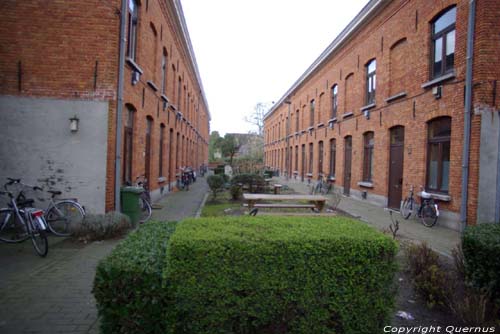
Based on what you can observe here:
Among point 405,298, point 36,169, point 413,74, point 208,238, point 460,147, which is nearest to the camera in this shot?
point 208,238

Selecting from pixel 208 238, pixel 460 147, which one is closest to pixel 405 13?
pixel 460 147

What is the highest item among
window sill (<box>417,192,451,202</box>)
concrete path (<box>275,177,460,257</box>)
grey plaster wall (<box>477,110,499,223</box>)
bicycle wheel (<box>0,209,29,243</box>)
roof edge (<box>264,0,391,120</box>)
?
roof edge (<box>264,0,391,120</box>)

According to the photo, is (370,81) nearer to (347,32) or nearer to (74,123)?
(347,32)

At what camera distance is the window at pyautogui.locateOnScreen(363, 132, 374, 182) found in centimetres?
1416

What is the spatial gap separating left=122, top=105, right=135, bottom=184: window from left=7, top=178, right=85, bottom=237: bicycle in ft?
5.80

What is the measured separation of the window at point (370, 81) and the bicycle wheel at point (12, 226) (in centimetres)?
1309

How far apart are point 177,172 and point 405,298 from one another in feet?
50.8

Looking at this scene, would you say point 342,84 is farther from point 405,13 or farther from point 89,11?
point 89,11

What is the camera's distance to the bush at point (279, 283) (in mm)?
2648

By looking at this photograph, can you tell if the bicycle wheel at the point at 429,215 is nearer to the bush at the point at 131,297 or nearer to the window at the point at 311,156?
the bush at the point at 131,297

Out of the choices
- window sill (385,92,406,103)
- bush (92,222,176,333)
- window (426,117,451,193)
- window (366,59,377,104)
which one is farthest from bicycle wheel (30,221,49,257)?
window (366,59,377,104)

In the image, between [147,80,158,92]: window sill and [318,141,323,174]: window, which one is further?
[318,141,323,174]: window

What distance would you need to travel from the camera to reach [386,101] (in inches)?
491

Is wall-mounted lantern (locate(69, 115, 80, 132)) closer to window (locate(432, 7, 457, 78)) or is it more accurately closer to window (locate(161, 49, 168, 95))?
window (locate(161, 49, 168, 95))
